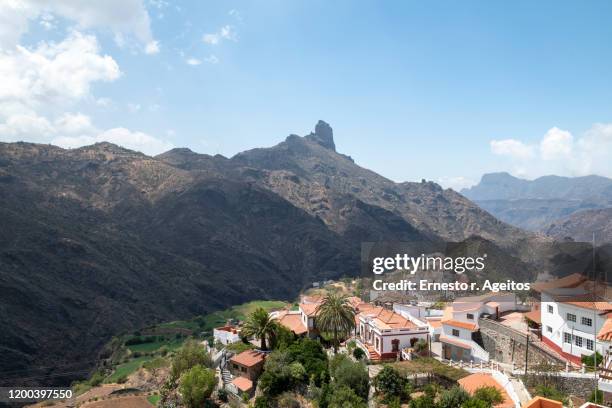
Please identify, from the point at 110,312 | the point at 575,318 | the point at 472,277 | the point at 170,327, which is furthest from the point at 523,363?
the point at 110,312

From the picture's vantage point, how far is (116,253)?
13150 centimetres

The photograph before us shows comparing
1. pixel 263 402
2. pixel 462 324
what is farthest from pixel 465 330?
pixel 263 402

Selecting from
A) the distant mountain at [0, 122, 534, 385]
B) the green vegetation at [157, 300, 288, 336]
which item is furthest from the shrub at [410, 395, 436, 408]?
the distant mountain at [0, 122, 534, 385]

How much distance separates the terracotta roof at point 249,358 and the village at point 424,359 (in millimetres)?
106

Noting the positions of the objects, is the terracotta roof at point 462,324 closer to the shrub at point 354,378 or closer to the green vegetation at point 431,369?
the green vegetation at point 431,369

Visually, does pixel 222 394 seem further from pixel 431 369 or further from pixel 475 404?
pixel 475 404

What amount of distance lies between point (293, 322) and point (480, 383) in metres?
21.5

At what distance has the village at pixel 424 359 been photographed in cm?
2662

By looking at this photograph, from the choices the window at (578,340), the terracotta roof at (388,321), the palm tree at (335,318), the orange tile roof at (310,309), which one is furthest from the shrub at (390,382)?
Answer: the orange tile roof at (310,309)

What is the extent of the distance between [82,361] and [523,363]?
80696 mm

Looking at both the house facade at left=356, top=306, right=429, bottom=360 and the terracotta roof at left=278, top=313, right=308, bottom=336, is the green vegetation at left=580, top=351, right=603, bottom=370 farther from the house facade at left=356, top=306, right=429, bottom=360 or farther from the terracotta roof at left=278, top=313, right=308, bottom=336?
the terracotta roof at left=278, top=313, right=308, bottom=336

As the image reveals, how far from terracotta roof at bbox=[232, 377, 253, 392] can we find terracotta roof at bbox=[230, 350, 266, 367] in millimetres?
1219

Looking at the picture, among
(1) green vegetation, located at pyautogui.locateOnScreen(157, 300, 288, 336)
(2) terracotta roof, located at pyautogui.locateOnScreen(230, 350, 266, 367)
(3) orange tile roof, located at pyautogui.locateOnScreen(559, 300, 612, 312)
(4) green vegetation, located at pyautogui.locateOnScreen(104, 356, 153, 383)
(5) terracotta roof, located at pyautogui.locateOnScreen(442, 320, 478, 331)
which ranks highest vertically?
(3) orange tile roof, located at pyautogui.locateOnScreen(559, 300, 612, 312)

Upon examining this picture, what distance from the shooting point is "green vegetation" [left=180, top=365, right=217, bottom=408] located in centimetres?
3641
